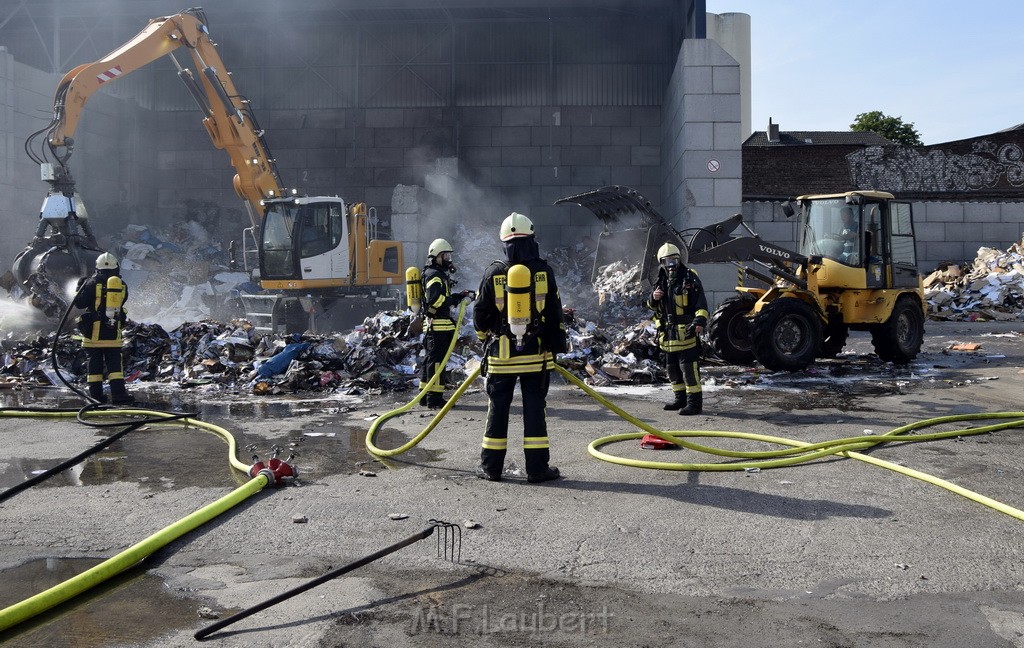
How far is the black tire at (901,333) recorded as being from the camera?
11609 mm

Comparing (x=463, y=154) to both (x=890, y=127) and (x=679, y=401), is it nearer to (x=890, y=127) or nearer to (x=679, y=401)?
(x=679, y=401)

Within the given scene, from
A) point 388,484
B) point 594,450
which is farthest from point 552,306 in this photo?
point 388,484

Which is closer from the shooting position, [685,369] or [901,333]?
[685,369]

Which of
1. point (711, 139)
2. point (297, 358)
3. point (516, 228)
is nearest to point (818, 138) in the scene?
point (711, 139)

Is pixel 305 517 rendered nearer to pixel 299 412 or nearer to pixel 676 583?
pixel 676 583

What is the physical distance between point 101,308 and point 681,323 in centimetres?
648

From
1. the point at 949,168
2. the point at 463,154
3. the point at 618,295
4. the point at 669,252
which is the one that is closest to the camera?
the point at 669,252

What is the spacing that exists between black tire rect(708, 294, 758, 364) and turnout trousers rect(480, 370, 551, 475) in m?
6.31

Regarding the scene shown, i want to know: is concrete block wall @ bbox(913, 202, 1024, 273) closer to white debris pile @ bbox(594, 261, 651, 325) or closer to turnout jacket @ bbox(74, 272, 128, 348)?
white debris pile @ bbox(594, 261, 651, 325)

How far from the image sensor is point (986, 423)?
25.2 feet

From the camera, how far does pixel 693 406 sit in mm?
8445

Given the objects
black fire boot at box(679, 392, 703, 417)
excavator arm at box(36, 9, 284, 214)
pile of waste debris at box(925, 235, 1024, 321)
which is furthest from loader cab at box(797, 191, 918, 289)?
excavator arm at box(36, 9, 284, 214)

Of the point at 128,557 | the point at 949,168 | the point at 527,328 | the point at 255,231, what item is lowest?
the point at 128,557

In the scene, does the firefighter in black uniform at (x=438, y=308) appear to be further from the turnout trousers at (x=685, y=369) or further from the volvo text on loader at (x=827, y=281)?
the volvo text on loader at (x=827, y=281)
